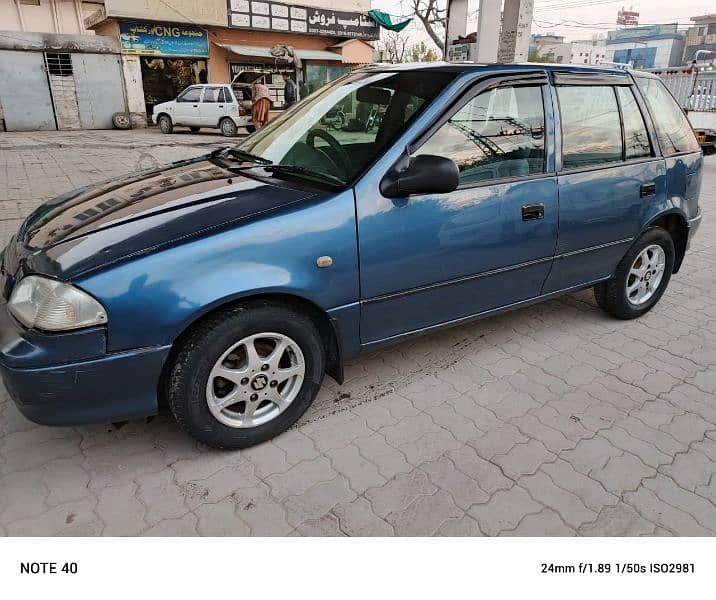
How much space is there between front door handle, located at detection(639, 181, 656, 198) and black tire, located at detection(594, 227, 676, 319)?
303mm

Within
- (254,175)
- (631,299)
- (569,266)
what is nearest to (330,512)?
(254,175)

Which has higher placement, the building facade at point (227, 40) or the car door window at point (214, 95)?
the building facade at point (227, 40)

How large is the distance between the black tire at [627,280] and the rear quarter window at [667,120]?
0.60m

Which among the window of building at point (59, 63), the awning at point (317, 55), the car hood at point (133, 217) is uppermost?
the awning at point (317, 55)

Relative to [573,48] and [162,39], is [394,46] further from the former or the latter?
[573,48]

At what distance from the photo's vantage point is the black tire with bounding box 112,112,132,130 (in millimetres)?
19000

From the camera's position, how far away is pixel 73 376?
79.7 inches

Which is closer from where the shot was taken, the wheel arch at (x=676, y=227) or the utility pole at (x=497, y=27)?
the wheel arch at (x=676, y=227)

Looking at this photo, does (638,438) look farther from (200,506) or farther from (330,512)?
(200,506)

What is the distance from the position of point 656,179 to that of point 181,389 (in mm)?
3291

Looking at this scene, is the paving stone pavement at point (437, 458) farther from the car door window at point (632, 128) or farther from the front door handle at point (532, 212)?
the car door window at point (632, 128)

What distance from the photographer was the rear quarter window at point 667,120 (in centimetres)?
365

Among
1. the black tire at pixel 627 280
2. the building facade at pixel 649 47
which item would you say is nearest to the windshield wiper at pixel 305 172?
the black tire at pixel 627 280

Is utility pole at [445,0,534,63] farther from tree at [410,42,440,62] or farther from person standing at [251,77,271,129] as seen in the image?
tree at [410,42,440,62]
